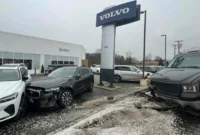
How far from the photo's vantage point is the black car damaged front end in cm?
519

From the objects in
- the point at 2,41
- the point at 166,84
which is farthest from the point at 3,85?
the point at 2,41

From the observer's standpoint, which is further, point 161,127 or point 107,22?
point 107,22

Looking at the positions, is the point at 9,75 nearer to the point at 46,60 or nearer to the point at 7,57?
the point at 7,57

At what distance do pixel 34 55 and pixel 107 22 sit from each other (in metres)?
16.6

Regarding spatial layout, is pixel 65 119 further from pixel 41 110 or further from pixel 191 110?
pixel 191 110

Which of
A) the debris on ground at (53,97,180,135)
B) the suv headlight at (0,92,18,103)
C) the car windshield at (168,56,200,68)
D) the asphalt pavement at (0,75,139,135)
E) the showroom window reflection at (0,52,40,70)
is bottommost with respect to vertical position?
the asphalt pavement at (0,75,139,135)

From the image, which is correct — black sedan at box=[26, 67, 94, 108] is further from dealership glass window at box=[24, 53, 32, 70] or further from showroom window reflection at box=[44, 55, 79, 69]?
showroom window reflection at box=[44, 55, 79, 69]

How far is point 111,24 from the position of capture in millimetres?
11078

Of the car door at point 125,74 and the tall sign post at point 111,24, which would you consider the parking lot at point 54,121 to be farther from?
the car door at point 125,74

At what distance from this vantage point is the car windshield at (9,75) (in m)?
5.26

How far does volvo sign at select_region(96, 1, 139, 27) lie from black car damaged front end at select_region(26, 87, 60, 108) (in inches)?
280

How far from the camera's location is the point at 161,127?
3.99m

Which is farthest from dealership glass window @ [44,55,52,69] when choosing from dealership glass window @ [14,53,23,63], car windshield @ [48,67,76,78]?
car windshield @ [48,67,76,78]

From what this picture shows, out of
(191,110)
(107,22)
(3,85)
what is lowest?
(191,110)
